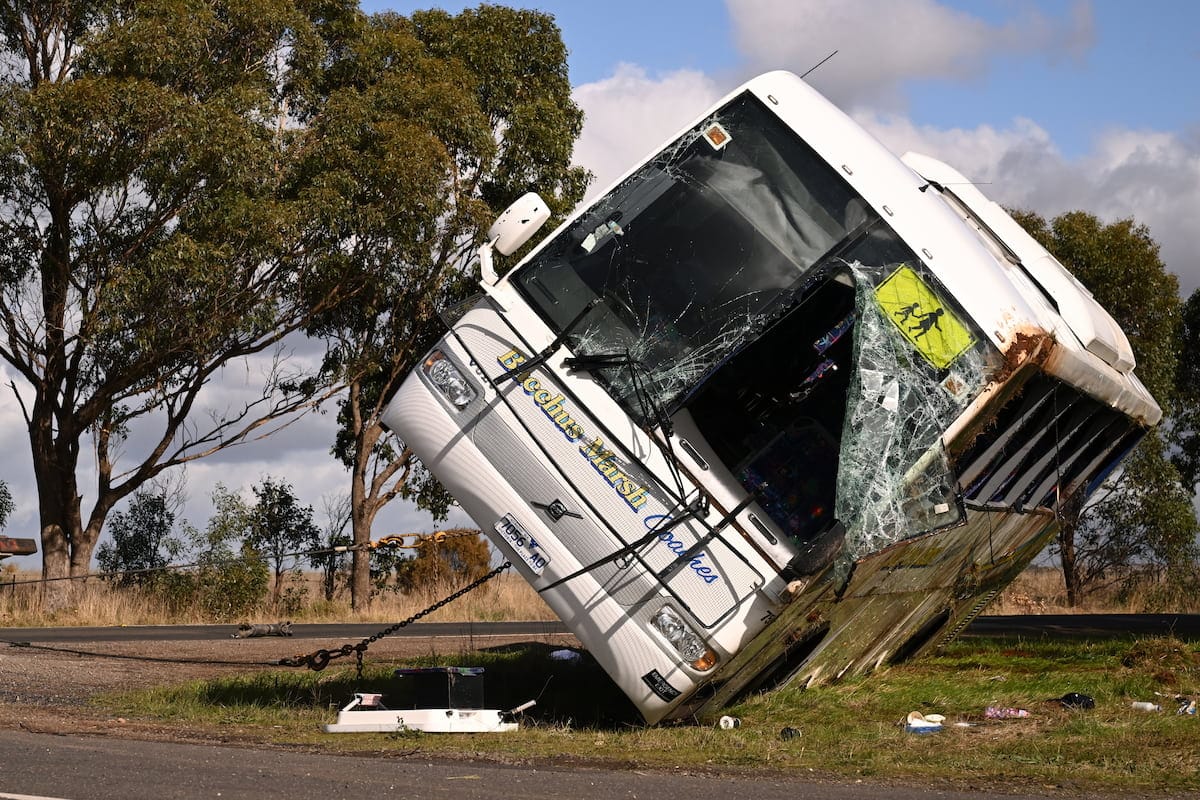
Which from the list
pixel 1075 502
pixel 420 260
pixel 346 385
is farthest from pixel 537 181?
pixel 1075 502

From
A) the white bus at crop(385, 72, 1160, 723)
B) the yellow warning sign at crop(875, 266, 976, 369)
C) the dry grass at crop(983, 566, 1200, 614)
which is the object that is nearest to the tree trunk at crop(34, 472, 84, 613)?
the dry grass at crop(983, 566, 1200, 614)

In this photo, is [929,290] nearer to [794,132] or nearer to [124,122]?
[794,132]

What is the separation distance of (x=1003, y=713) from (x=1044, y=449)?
5.44ft

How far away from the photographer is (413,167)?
24.7 m

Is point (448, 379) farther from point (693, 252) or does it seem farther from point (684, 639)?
point (684, 639)

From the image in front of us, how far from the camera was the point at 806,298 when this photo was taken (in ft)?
25.1

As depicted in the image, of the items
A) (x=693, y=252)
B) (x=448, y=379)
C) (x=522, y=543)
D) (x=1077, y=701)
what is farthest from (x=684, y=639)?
(x=1077, y=701)

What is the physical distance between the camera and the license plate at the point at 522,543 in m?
7.75

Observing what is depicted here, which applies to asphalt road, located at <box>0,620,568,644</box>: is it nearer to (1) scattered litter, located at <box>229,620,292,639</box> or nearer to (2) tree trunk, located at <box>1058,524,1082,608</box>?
(1) scattered litter, located at <box>229,620,292,639</box>

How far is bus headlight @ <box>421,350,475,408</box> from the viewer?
806 cm

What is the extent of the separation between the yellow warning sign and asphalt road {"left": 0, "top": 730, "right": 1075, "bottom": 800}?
2349 mm

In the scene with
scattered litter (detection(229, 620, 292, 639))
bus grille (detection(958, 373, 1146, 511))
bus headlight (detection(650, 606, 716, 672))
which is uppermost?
scattered litter (detection(229, 620, 292, 639))

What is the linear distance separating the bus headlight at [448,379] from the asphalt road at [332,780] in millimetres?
2186

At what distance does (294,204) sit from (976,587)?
55.1 feet
